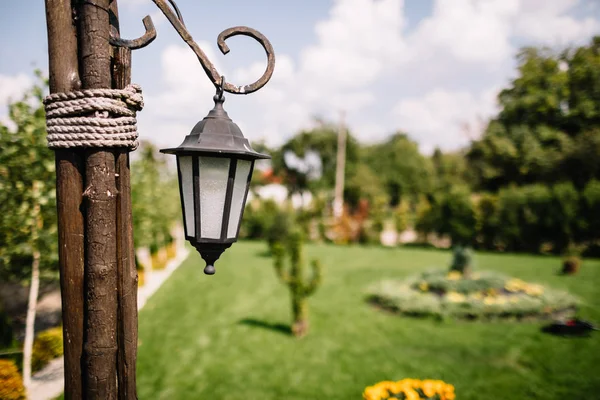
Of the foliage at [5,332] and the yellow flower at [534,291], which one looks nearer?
the foliage at [5,332]

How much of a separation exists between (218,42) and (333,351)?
693cm

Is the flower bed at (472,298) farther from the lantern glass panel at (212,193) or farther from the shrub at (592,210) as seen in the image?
the shrub at (592,210)

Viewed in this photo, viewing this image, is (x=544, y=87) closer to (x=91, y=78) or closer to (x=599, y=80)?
(x=599, y=80)

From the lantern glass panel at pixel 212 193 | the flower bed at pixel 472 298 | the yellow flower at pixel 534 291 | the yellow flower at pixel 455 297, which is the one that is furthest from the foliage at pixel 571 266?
the lantern glass panel at pixel 212 193

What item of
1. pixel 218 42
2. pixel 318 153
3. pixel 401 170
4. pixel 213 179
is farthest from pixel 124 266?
pixel 401 170

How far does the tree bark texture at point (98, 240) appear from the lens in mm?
1542

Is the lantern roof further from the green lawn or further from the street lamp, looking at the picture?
the green lawn

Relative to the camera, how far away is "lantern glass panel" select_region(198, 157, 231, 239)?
1.79 meters

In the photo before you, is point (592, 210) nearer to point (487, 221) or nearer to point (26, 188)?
point (487, 221)

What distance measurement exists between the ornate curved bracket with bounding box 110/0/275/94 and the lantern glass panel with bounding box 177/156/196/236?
416mm

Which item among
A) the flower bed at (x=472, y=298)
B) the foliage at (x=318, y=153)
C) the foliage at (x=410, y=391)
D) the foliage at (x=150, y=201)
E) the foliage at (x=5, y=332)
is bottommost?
the flower bed at (x=472, y=298)

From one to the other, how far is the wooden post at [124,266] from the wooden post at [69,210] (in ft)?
0.49

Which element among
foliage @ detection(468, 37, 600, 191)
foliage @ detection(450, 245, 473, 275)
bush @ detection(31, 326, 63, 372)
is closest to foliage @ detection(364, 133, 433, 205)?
foliage @ detection(468, 37, 600, 191)

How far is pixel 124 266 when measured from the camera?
5.37ft
